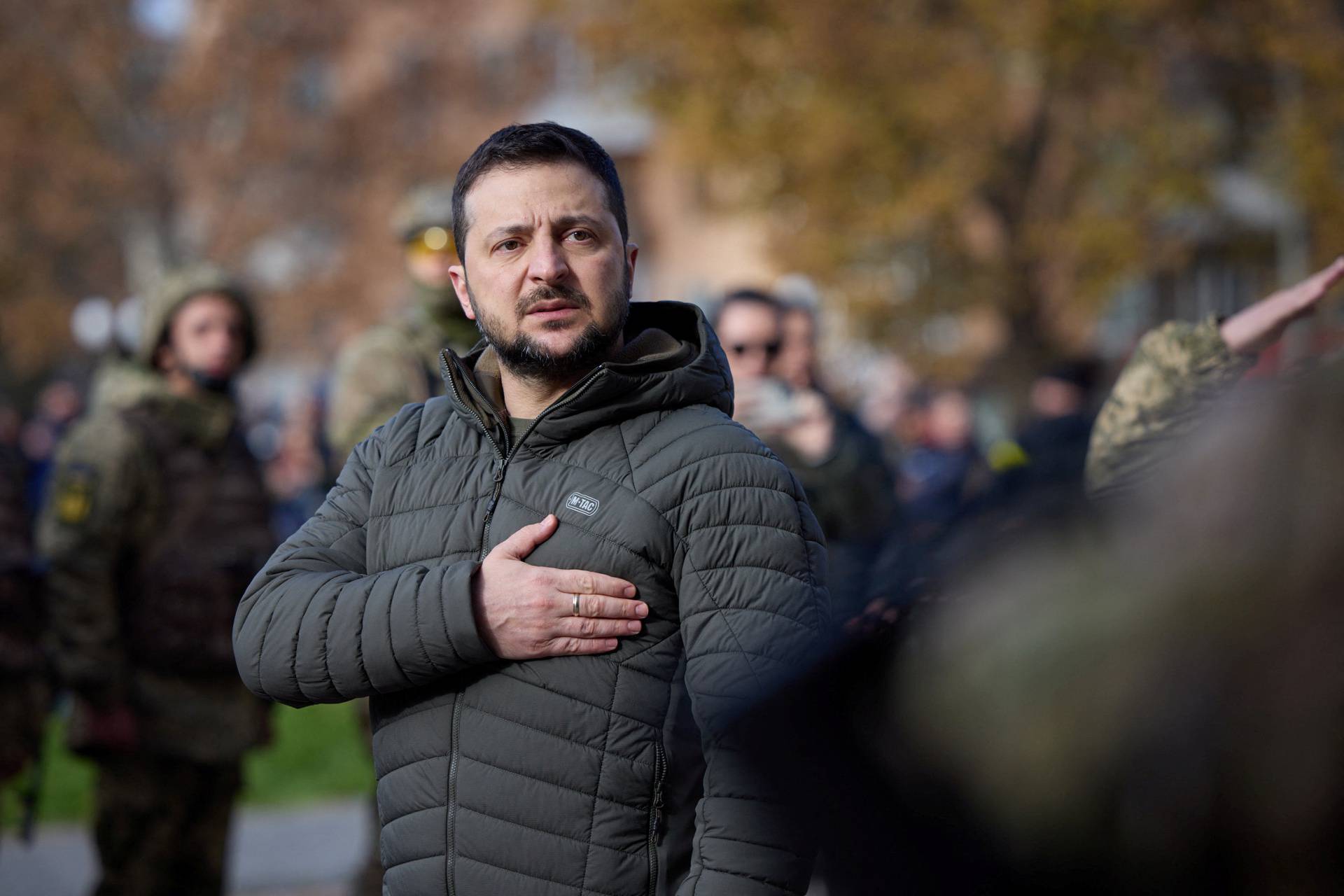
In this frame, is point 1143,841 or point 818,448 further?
point 818,448

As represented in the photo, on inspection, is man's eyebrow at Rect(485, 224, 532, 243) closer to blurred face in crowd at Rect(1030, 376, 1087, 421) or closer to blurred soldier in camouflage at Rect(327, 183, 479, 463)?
blurred soldier in camouflage at Rect(327, 183, 479, 463)

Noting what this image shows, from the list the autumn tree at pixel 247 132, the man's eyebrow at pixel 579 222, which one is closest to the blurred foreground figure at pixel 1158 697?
the man's eyebrow at pixel 579 222

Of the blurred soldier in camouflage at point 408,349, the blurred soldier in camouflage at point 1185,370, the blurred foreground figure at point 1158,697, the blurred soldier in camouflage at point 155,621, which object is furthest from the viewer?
the blurred soldier in camouflage at point 408,349

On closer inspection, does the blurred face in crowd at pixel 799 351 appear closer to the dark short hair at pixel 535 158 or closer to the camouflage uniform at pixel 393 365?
the camouflage uniform at pixel 393 365

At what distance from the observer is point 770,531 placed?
2205 millimetres

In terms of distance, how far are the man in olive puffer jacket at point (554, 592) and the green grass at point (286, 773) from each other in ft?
17.1

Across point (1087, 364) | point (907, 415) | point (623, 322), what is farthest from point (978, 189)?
point (623, 322)

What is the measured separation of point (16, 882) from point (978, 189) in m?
12.1

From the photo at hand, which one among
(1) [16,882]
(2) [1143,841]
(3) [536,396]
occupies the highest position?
(3) [536,396]

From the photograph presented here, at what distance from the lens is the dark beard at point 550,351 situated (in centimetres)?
234

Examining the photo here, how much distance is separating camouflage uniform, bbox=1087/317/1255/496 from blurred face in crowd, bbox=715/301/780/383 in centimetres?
→ 196

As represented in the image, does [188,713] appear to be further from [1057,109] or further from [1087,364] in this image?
[1057,109]

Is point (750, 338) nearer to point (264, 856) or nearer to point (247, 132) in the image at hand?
point (264, 856)

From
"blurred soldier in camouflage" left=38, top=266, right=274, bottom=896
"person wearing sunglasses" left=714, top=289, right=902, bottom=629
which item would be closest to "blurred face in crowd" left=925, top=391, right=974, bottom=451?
"person wearing sunglasses" left=714, top=289, right=902, bottom=629
